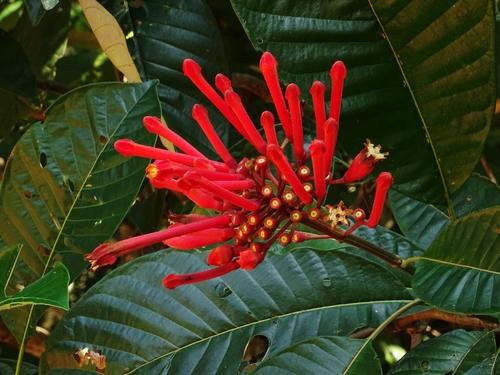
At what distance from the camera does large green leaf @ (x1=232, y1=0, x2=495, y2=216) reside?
775mm

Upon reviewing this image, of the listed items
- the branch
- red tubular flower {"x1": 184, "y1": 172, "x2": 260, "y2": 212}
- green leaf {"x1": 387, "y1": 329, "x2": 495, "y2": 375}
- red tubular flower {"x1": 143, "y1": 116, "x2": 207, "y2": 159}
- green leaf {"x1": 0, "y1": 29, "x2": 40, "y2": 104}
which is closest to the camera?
red tubular flower {"x1": 184, "y1": 172, "x2": 260, "y2": 212}

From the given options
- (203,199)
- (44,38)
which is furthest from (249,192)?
(44,38)

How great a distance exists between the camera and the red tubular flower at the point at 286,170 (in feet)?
2.14

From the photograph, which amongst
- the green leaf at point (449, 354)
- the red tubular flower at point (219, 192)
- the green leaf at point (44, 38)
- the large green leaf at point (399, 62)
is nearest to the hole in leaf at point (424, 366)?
the green leaf at point (449, 354)

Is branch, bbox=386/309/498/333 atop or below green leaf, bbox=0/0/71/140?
below

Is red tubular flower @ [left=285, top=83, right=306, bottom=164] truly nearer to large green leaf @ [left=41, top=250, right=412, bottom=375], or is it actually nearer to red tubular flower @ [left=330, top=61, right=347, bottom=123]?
red tubular flower @ [left=330, top=61, right=347, bottom=123]

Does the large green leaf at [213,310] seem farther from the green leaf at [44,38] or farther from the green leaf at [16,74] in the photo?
the green leaf at [44,38]

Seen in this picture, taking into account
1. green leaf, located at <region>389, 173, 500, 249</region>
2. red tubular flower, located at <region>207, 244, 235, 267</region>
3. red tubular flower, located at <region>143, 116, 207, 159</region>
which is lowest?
green leaf, located at <region>389, 173, 500, 249</region>

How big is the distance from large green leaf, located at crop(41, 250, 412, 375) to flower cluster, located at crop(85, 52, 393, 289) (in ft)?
0.71

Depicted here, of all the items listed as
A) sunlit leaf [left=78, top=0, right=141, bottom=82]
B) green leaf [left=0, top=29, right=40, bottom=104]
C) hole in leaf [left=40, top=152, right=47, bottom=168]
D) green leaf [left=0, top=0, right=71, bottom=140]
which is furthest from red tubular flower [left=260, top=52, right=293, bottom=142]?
green leaf [left=0, top=0, right=71, bottom=140]

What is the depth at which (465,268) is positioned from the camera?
786 mm

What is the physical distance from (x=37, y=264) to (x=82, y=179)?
170 millimetres

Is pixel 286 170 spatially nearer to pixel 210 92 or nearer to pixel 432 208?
pixel 210 92

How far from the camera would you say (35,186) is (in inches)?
40.4
